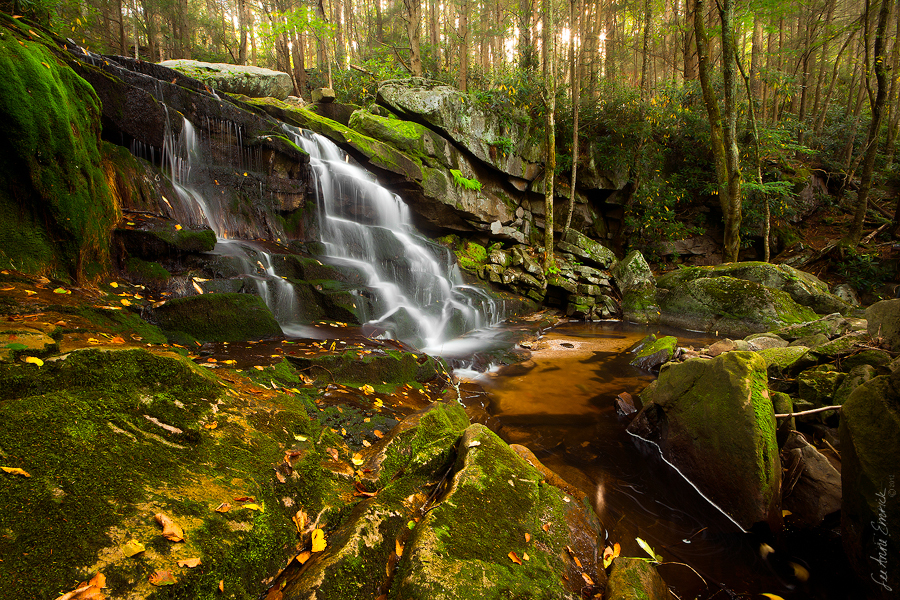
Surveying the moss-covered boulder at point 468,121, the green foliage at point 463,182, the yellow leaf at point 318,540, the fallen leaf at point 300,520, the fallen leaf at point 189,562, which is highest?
the moss-covered boulder at point 468,121

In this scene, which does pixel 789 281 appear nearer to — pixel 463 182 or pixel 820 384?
pixel 820 384

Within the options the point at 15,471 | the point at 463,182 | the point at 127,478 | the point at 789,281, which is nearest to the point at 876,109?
the point at 789,281

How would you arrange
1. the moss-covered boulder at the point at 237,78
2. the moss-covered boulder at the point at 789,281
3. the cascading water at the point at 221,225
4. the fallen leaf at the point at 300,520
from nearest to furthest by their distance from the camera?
the fallen leaf at the point at 300,520
the cascading water at the point at 221,225
the moss-covered boulder at the point at 789,281
the moss-covered boulder at the point at 237,78

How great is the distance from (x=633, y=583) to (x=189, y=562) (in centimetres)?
226

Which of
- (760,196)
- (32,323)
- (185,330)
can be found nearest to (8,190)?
(185,330)

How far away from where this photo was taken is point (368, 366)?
4.84 m

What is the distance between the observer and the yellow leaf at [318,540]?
6.52ft

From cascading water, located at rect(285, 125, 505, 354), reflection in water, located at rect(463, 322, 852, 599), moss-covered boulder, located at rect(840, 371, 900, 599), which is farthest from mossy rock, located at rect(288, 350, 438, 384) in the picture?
moss-covered boulder, located at rect(840, 371, 900, 599)

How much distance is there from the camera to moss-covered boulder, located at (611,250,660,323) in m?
12.5

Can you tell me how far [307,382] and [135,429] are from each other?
2.17m

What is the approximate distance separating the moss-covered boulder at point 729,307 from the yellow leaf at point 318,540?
11.7 meters

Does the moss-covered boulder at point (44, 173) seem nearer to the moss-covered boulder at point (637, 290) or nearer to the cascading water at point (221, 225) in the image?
the cascading water at point (221, 225)

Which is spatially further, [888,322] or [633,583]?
[888,322]

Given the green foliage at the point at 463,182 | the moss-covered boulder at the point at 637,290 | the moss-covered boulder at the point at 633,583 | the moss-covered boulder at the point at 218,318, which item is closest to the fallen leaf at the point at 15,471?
the moss-covered boulder at the point at 633,583
